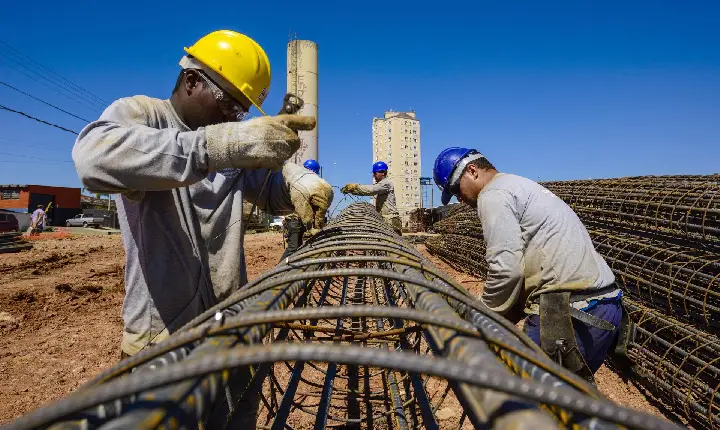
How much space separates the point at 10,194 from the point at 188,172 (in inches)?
1763

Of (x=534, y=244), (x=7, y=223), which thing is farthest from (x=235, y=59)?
(x=7, y=223)

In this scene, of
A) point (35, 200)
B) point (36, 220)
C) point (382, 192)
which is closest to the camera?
A: point (382, 192)

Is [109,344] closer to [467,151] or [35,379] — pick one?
[35,379]

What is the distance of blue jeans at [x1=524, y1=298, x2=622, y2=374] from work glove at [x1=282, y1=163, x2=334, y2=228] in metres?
1.74

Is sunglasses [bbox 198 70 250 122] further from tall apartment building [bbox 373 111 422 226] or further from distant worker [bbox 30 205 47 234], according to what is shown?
tall apartment building [bbox 373 111 422 226]

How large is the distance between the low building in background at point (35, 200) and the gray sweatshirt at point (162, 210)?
40.0 m

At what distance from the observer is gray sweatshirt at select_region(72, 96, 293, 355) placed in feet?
4.50

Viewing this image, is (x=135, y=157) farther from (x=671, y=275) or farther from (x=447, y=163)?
(x=671, y=275)

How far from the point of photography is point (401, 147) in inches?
1917

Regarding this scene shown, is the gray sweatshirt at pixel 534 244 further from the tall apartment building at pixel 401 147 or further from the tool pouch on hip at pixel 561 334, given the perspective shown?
the tall apartment building at pixel 401 147

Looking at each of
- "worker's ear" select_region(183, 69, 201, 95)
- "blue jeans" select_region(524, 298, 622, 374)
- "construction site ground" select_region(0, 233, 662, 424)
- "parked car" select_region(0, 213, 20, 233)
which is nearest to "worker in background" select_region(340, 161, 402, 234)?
"construction site ground" select_region(0, 233, 662, 424)

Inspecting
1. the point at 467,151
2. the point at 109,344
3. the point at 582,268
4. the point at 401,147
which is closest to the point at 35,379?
the point at 109,344

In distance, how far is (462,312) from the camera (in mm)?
1363

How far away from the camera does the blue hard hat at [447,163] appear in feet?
11.0
